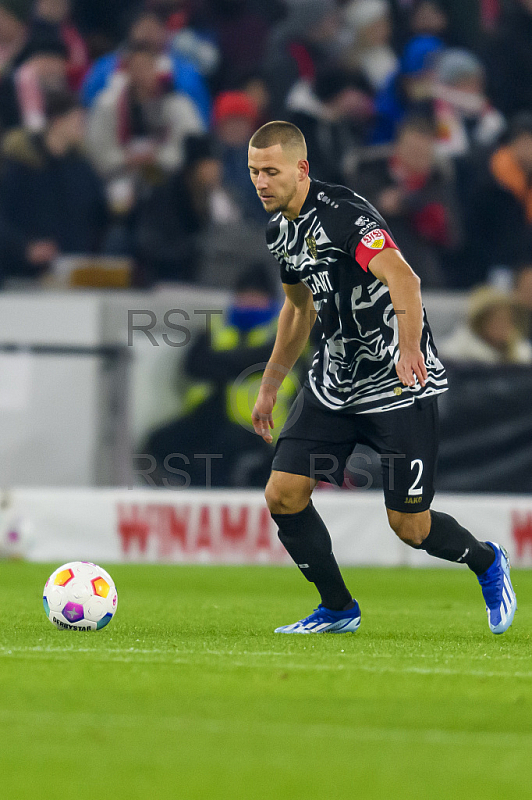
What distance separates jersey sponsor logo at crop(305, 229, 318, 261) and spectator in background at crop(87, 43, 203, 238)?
792cm

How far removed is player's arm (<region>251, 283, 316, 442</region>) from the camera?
598 cm

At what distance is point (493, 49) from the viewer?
1541 centimetres

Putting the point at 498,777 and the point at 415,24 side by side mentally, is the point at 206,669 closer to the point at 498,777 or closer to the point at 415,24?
the point at 498,777

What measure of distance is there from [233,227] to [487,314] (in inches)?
108

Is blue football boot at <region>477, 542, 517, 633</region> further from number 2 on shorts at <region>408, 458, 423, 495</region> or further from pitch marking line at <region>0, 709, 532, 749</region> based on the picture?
pitch marking line at <region>0, 709, 532, 749</region>

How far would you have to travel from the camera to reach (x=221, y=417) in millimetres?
10672

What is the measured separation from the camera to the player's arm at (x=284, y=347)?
5.98 meters

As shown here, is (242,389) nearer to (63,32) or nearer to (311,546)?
(311,546)

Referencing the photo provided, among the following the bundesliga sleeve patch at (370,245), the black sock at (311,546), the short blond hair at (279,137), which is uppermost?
the short blond hair at (279,137)

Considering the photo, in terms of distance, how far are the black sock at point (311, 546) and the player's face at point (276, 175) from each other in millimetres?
1313

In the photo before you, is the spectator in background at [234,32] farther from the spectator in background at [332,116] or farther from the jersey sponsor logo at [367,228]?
the jersey sponsor logo at [367,228]

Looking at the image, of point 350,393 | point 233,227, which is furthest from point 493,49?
point 350,393

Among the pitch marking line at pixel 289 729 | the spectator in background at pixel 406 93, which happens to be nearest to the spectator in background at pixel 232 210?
the spectator in background at pixel 406 93

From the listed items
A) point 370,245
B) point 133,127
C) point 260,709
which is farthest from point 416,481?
point 133,127
